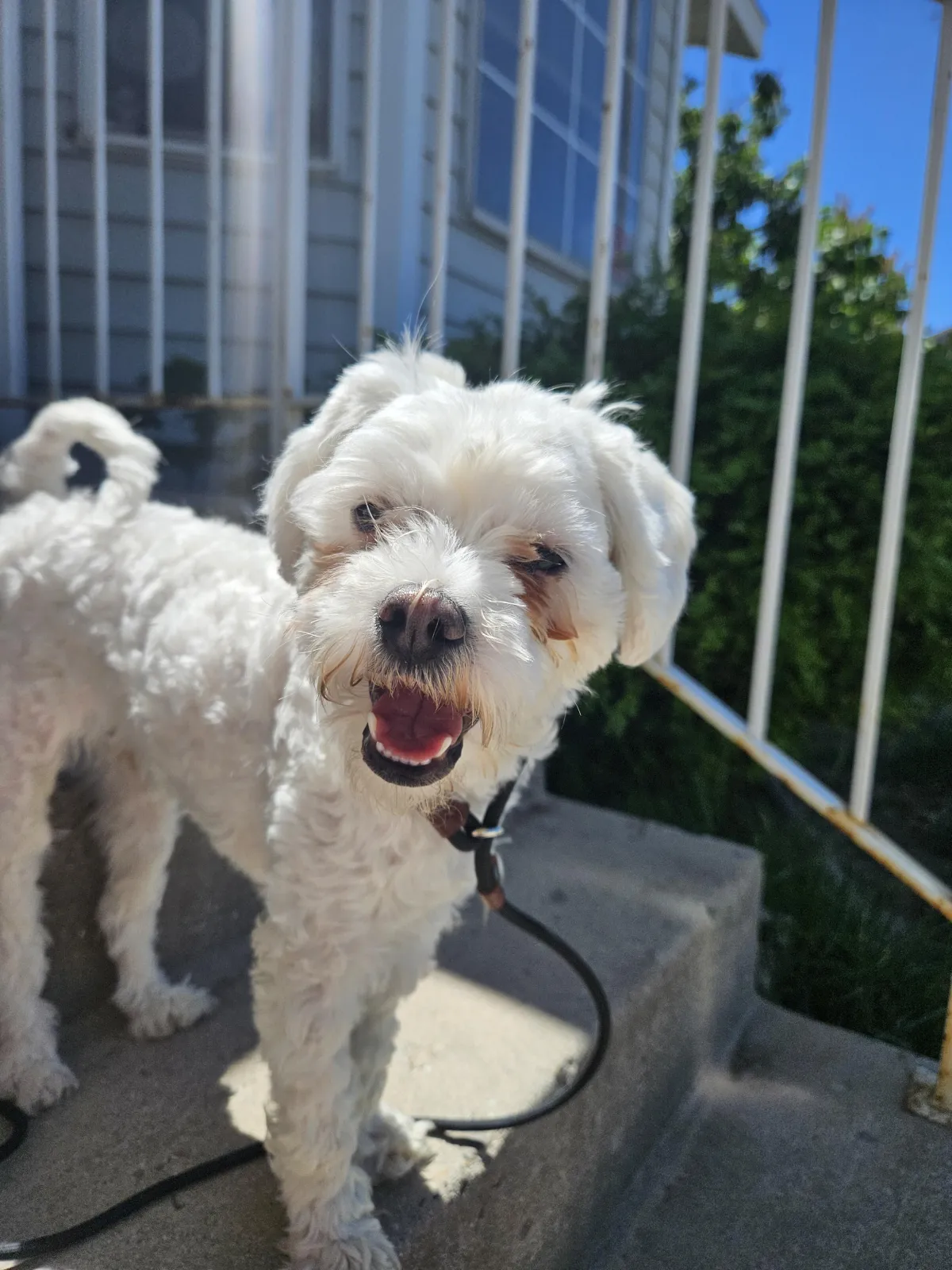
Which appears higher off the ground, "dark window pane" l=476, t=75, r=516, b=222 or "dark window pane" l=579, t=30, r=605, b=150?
"dark window pane" l=579, t=30, r=605, b=150

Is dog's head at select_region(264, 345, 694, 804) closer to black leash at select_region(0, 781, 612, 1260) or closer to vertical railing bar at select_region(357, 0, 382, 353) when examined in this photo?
black leash at select_region(0, 781, 612, 1260)

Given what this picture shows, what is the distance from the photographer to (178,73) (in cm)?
487

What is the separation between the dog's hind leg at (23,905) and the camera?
75.9 inches

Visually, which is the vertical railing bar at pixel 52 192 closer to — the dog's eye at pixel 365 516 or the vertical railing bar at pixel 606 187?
the vertical railing bar at pixel 606 187

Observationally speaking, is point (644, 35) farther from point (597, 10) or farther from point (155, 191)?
point (155, 191)

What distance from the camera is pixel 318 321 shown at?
4.99 metres

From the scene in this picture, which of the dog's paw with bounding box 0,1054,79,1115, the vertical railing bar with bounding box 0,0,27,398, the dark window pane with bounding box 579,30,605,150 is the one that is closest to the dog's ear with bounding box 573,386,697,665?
the dog's paw with bounding box 0,1054,79,1115

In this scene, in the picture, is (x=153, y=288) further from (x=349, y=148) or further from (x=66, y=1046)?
(x=66, y=1046)

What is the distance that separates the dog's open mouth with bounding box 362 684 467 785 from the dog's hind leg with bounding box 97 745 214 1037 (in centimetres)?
106

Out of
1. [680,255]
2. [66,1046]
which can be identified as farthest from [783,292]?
[680,255]

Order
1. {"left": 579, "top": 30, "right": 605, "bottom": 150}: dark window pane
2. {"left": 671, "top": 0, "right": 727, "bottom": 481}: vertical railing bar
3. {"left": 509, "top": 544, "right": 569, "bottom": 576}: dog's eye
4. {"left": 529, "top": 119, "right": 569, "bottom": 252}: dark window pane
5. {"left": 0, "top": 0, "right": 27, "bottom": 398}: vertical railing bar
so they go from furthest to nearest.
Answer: {"left": 579, "top": 30, "right": 605, "bottom": 150}: dark window pane, {"left": 529, "top": 119, "right": 569, "bottom": 252}: dark window pane, {"left": 0, "top": 0, "right": 27, "bottom": 398}: vertical railing bar, {"left": 671, "top": 0, "right": 727, "bottom": 481}: vertical railing bar, {"left": 509, "top": 544, "right": 569, "bottom": 576}: dog's eye

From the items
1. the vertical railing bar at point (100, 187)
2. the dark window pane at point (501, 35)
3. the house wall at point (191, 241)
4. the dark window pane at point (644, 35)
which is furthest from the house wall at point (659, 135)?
the vertical railing bar at point (100, 187)

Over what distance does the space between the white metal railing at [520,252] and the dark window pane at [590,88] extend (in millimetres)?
3827

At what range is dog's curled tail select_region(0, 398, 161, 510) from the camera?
211cm
